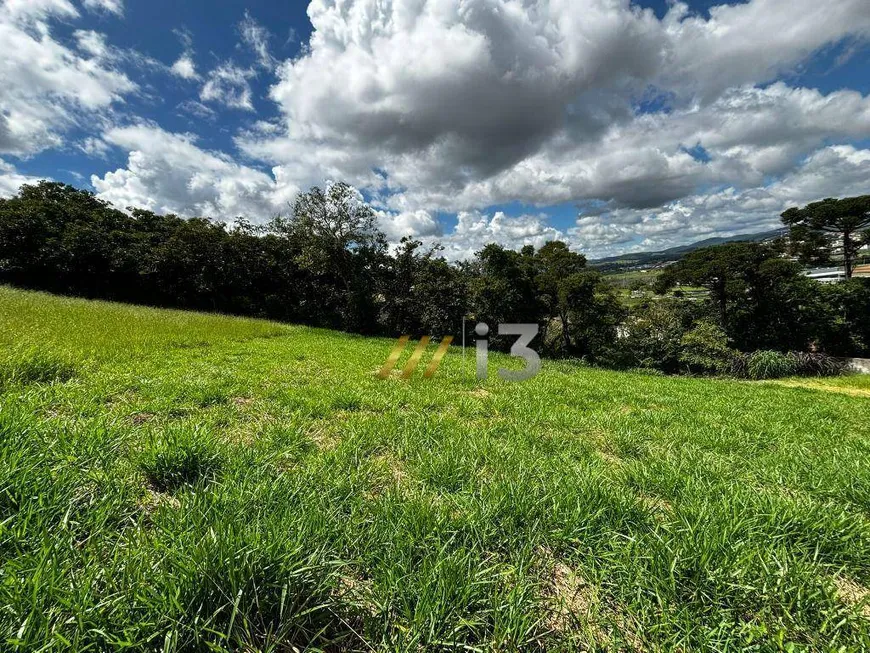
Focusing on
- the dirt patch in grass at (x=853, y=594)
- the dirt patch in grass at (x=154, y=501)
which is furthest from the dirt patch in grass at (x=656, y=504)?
the dirt patch in grass at (x=154, y=501)

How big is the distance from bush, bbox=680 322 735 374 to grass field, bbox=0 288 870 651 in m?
17.3

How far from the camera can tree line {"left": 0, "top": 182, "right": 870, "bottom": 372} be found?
19.2m

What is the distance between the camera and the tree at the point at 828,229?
21.4m

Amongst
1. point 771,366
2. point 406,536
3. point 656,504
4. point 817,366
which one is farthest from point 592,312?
point 406,536

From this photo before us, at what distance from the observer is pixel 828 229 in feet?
74.0

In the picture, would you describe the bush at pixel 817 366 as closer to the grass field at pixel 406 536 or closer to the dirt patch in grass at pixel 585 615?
the grass field at pixel 406 536

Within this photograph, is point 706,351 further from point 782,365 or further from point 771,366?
point 782,365

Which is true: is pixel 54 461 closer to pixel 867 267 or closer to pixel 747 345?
pixel 747 345

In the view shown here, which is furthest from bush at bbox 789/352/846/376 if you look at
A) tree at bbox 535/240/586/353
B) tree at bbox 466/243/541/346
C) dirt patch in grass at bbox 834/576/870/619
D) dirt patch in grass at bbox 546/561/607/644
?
dirt patch in grass at bbox 546/561/607/644

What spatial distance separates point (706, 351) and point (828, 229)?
1549 centimetres

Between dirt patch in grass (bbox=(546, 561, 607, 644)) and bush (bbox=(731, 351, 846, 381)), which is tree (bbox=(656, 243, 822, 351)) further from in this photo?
dirt patch in grass (bbox=(546, 561, 607, 644))

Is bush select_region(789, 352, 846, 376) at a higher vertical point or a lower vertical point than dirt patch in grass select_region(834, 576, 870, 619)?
lower

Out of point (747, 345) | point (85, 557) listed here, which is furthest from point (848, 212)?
point (85, 557)

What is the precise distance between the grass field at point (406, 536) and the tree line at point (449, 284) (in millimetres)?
15410
